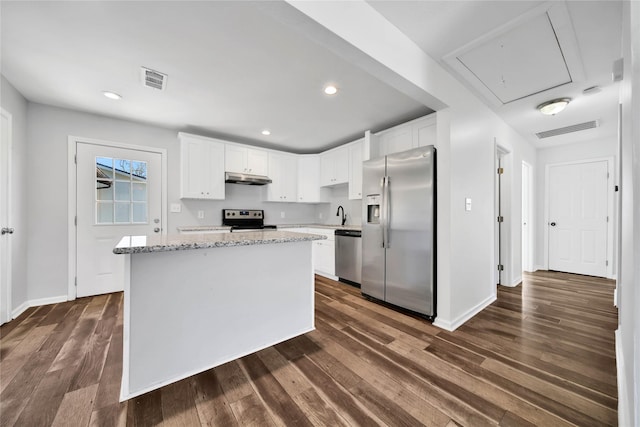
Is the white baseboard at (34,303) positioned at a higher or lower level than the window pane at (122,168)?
lower

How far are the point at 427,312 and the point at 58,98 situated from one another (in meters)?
4.63

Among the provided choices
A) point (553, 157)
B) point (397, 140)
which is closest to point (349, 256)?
point (397, 140)

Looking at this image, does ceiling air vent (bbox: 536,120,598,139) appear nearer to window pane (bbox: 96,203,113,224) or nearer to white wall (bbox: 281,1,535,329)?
white wall (bbox: 281,1,535,329)

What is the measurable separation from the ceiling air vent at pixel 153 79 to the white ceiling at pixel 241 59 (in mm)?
60

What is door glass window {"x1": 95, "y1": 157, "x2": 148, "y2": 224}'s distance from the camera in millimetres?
3256

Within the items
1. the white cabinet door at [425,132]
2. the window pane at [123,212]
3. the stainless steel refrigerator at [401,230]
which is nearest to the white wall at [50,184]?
the window pane at [123,212]

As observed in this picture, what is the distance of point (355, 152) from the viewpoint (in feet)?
13.1

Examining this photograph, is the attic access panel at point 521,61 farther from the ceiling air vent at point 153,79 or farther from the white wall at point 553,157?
the white wall at point 553,157

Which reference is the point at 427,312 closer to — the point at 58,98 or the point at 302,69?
the point at 302,69

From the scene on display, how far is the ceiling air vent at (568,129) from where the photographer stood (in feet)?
11.3

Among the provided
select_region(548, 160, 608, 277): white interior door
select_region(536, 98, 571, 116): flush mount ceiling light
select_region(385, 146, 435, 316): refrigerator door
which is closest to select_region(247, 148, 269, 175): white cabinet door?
select_region(385, 146, 435, 316): refrigerator door

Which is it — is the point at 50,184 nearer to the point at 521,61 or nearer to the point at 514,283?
the point at 521,61

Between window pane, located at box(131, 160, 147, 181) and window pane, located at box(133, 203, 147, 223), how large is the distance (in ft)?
1.21

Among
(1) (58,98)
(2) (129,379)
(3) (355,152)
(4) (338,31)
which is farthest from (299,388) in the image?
(1) (58,98)
